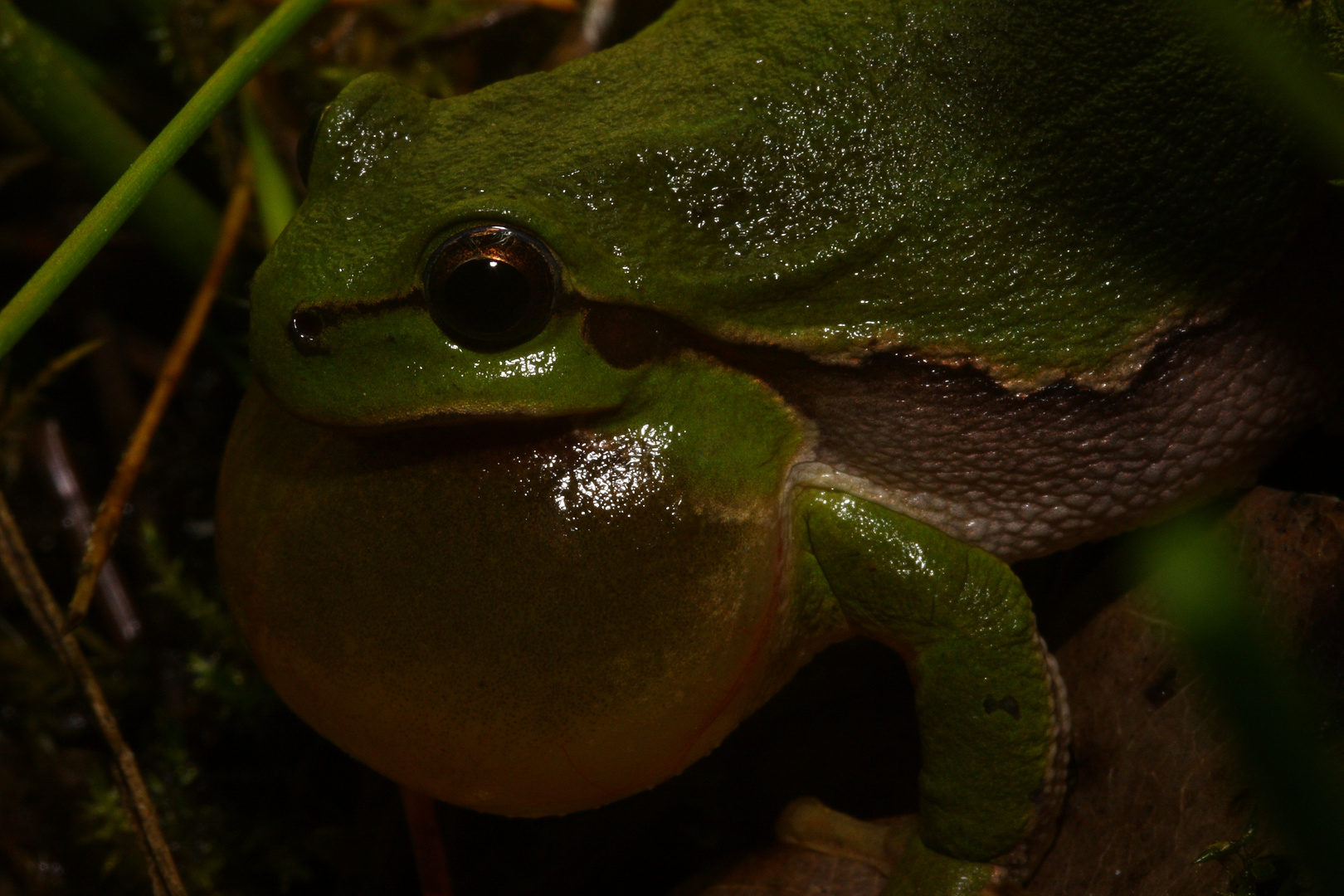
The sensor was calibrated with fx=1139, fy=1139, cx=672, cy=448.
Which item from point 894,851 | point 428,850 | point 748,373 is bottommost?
point 428,850

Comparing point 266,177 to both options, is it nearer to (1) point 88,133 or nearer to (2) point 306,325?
(1) point 88,133

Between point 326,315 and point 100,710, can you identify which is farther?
point 100,710

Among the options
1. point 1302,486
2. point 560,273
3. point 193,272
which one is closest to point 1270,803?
point 560,273

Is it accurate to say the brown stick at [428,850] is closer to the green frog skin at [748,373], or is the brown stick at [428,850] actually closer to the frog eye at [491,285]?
the green frog skin at [748,373]

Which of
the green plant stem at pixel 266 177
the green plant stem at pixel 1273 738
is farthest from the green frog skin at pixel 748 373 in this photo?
the green plant stem at pixel 266 177

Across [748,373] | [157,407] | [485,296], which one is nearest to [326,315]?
[485,296]

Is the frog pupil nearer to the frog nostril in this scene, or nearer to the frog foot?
the frog nostril

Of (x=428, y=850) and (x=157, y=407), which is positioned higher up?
(x=157, y=407)
